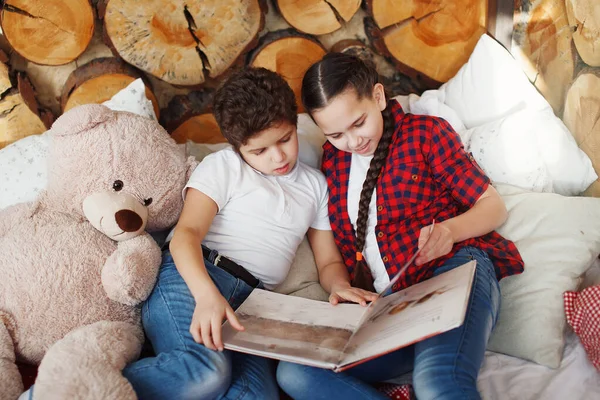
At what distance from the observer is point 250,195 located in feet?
4.02

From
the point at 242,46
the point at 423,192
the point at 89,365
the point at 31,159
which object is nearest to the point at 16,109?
the point at 31,159

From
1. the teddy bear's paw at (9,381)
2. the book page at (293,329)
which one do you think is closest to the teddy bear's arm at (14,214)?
the teddy bear's paw at (9,381)

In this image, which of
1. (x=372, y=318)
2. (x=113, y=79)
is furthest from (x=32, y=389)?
(x=113, y=79)

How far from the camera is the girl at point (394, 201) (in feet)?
3.54

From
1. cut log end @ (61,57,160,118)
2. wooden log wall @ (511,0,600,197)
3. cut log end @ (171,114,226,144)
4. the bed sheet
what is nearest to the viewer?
the bed sheet

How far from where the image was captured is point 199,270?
106 centimetres

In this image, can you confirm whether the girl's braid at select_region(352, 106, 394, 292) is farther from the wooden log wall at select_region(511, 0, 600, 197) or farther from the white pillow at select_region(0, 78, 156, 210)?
the white pillow at select_region(0, 78, 156, 210)

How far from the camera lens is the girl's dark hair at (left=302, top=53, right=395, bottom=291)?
113cm

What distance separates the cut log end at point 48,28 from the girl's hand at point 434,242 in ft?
3.10

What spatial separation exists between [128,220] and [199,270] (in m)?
0.20

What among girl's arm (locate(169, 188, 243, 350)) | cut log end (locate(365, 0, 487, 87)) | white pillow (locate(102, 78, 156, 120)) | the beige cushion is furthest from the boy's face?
cut log end (locate(365, 0, 487, 87))

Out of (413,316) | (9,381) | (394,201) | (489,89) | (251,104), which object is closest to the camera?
(413,316)

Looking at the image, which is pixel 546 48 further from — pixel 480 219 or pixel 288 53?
pixel 288 53

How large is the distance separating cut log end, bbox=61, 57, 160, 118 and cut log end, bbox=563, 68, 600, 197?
3.52 ft
